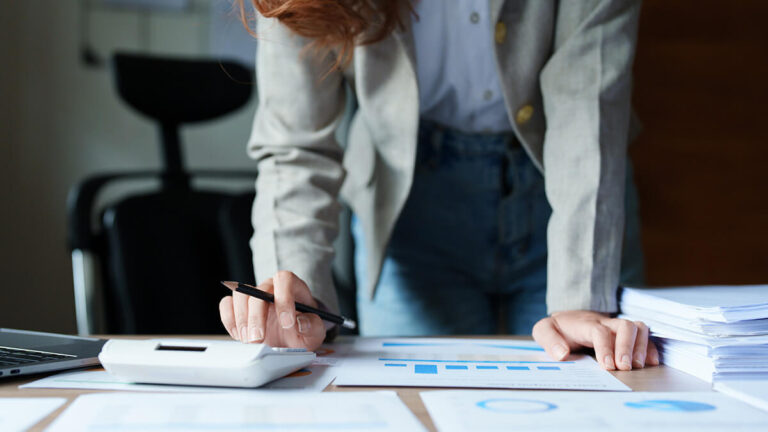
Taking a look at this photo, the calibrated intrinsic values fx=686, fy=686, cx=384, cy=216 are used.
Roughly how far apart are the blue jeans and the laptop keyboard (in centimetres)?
52

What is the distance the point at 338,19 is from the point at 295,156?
17cm

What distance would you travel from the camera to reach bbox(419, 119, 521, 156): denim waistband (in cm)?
100

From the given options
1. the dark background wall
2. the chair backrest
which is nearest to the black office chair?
the chair backrest

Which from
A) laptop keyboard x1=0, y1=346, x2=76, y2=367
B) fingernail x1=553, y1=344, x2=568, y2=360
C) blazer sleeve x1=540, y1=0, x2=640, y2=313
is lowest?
fingernail x1=553, y1=344, x2=568, y2=360

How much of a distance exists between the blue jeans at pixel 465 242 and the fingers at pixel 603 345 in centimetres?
35

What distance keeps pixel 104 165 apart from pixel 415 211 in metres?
1.51

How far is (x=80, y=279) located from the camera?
143 centimetres

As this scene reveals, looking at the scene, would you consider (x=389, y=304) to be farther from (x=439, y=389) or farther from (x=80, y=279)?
(x=80, y=279)

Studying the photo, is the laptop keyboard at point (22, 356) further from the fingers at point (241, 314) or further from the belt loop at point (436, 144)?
the belt loop at point (436, 144)

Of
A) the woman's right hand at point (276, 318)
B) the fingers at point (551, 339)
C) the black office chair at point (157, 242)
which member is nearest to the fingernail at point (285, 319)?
the woman's right hand at point (276, 318)

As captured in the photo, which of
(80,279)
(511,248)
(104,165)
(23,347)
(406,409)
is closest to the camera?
(406,409)

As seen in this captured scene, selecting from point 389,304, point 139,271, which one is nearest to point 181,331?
point 139,271

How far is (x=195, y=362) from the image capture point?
54cm

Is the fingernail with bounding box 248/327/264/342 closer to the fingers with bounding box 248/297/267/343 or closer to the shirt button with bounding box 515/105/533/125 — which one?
the fingers with bounding box 248/297/267/343
